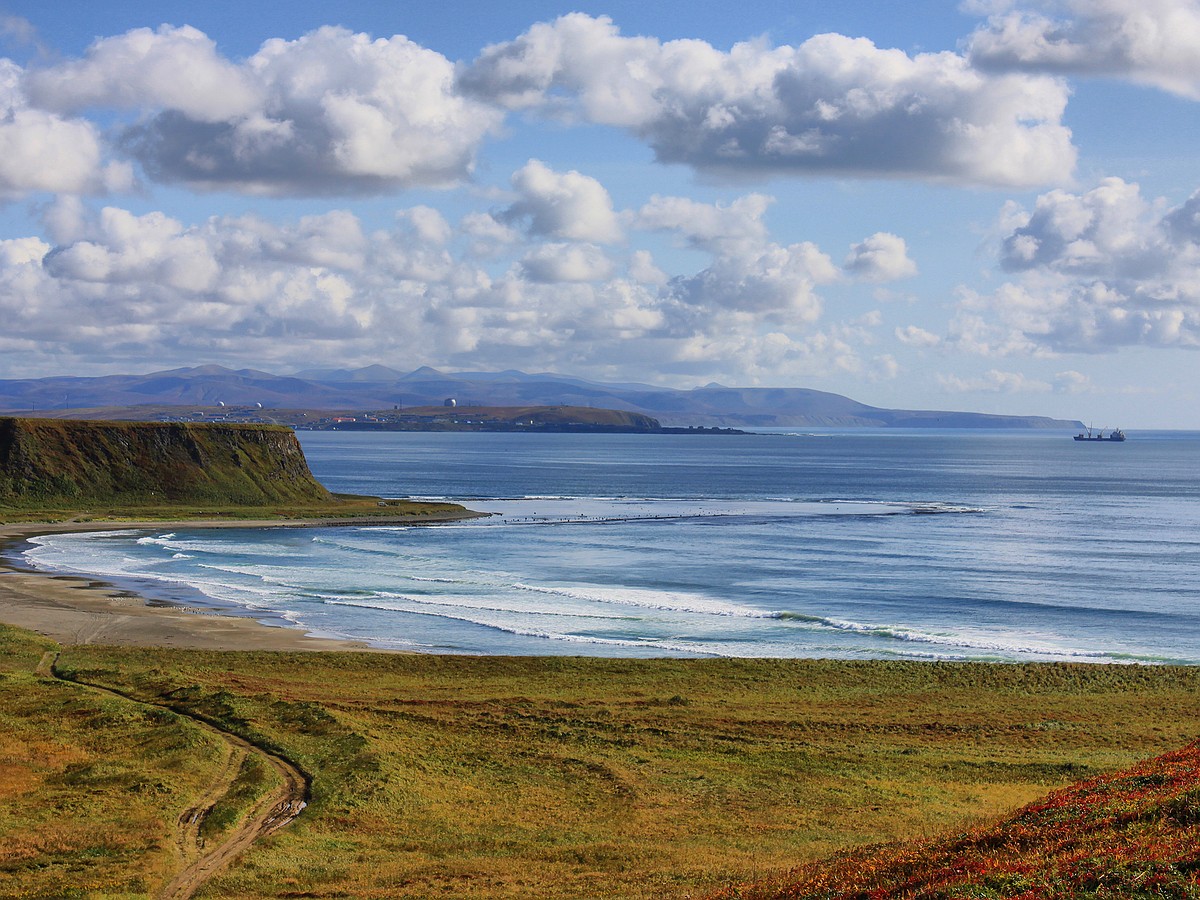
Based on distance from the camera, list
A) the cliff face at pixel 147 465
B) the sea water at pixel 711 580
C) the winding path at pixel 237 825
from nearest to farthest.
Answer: the winding path at pixel 237 825
the sea water at pixel 711 580
the cliff face at pixel 147 465

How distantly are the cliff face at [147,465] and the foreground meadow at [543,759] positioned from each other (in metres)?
91.5

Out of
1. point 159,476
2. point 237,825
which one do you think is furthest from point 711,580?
point 159,476

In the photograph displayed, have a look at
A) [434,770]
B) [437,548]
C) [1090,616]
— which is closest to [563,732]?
[434,770]

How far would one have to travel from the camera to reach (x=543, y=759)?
35.8m

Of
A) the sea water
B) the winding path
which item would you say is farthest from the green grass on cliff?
the winding path

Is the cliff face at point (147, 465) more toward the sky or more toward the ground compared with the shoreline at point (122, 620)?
more toward the sky

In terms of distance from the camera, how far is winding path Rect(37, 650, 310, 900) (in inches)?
1003

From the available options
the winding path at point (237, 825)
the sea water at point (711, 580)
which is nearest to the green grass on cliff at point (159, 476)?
the sea water at point (711, 580)

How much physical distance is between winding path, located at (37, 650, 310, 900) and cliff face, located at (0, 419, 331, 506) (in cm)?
11047

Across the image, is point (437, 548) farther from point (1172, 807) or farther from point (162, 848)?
point (1172, 807)

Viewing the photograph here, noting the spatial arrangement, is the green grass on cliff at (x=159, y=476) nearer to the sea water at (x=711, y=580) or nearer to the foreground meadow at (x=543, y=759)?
the sea water at (x=711, y=580)

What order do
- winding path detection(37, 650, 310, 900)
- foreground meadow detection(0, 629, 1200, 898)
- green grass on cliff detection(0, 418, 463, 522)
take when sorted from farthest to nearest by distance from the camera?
green grass on cliff detection(0, 418, 463, 522), foreground meadow detection(0, 629, 1200, 898), winding path detection(37, 650, 310, 900)

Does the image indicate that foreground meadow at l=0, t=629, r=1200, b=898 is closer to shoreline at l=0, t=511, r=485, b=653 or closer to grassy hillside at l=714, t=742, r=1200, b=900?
grassy hillside at l=714, t=742, r=1200, b=900

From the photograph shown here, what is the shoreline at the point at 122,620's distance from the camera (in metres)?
59.8
